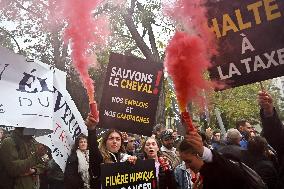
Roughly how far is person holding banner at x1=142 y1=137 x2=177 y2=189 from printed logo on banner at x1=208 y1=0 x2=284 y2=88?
225 centimetres

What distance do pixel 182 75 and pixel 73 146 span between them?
324 centimetres

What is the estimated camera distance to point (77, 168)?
19.6ft

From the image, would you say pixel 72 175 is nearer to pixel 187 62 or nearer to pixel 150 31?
pixel 187 62

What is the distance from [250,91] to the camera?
3894 cm

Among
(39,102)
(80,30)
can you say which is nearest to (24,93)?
(39,102)

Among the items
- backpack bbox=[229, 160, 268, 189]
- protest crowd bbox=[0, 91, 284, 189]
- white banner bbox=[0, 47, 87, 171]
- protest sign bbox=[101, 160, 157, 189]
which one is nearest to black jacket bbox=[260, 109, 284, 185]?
protest crowd bbox=[0, 91, 284, 189]

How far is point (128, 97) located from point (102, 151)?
0.98 metres

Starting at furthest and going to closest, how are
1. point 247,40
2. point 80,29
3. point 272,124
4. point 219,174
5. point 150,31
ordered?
point 150,31
point 80,29
point 272,124
point 247,40
point 219,174

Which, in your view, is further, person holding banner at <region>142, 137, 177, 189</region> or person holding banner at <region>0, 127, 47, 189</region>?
person holding banner at <region>142, 137, 177, 189</region>

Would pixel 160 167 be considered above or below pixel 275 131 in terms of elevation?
below

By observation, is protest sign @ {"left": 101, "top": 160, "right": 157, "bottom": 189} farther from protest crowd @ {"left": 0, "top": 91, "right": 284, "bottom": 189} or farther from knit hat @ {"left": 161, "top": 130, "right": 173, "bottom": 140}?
knit hat @ {"left": 161, "top": 130, "right": 173, "bottom": 140}

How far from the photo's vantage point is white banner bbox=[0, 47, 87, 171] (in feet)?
16.0

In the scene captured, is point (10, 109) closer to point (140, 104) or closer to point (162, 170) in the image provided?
point (140, 104)

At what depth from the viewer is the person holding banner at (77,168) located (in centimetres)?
593
